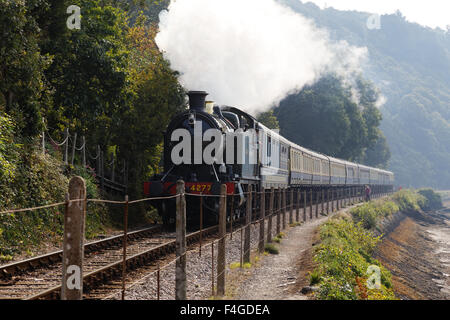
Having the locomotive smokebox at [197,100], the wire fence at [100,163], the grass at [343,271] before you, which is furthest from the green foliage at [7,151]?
the grass at [343,271]

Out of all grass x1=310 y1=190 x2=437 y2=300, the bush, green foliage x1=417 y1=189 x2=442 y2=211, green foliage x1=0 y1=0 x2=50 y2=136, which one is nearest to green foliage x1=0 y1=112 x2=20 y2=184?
the bush

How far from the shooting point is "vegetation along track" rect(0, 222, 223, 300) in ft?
25.1

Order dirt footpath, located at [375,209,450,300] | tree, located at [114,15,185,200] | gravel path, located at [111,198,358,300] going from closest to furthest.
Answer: gravel path, located at [111,198,358,300], dirt footpath, located at [375,209,450,300], tree, located at [114,15,185,200]

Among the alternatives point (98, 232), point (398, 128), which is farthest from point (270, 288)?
point (398, 128)

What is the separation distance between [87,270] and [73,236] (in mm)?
5206

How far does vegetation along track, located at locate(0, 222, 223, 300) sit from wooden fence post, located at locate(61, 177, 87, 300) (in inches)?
105

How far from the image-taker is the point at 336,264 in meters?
10.5

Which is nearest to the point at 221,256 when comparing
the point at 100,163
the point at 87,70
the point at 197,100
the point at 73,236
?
the point at 73,236

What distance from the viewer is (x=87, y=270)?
9.22m

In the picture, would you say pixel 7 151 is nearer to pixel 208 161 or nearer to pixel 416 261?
pixel 208 161

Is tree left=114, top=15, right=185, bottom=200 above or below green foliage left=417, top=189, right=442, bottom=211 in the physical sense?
above

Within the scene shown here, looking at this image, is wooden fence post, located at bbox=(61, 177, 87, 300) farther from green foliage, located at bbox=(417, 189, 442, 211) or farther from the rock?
green foliage, located at bbox=(417, 189, 442, 211)

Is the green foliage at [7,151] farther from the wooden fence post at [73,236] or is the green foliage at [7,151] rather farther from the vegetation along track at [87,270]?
the wooden fence post at [73,236]
